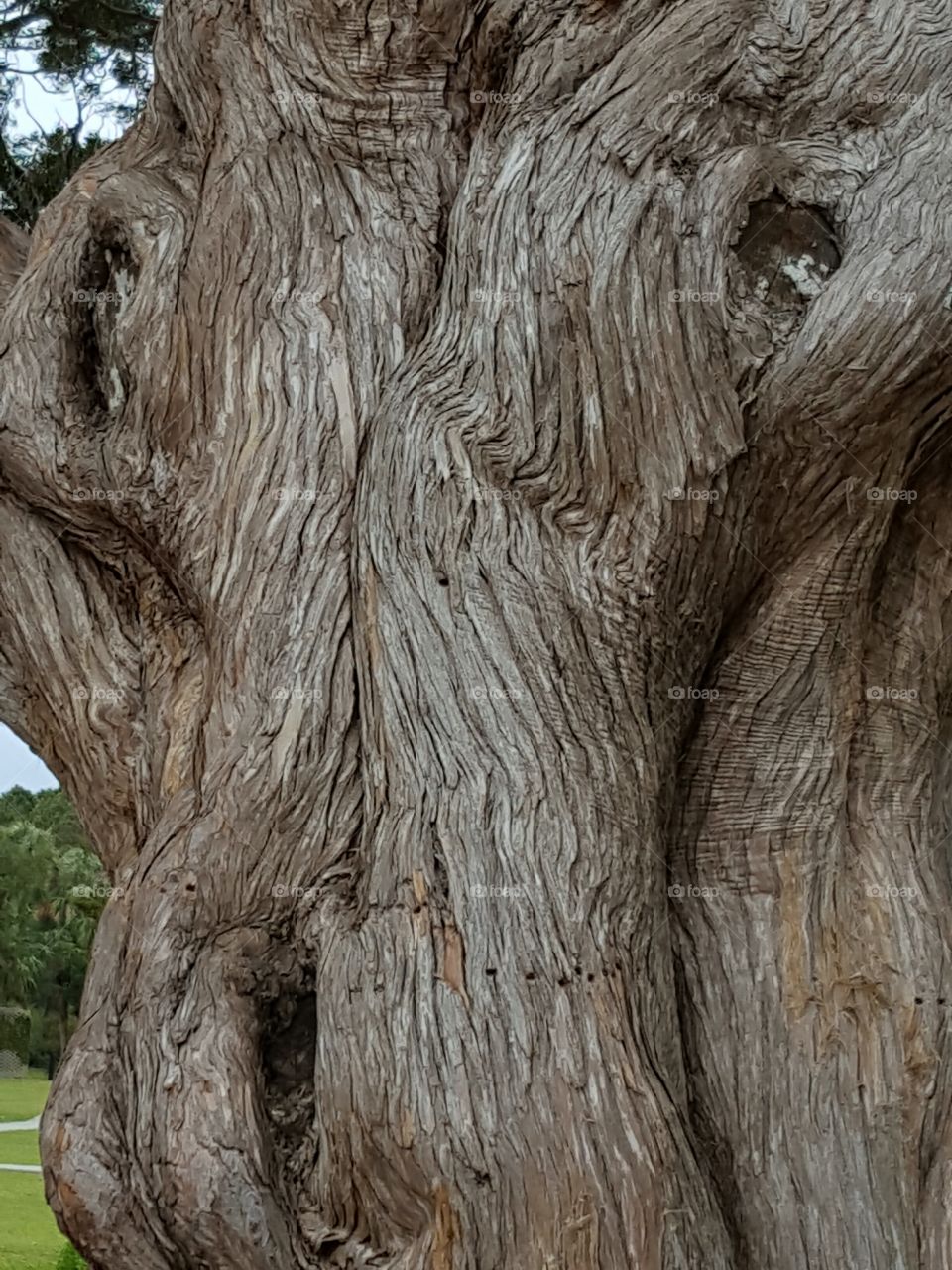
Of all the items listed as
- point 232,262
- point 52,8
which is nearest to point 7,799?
point 52,8

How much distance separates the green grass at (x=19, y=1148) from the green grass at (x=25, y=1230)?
251 cm

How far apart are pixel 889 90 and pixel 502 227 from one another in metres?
1.27

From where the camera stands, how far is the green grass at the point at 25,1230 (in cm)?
1009

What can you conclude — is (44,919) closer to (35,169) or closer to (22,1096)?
(22,1096)

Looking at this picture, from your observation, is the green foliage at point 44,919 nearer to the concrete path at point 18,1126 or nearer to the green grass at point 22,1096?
the green grass at point 22,1096

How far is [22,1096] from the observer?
28.9 m

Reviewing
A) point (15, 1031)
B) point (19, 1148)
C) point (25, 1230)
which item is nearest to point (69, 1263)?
point (25, 1230)

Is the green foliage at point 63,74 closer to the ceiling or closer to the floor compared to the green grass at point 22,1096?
closer to the ceiling

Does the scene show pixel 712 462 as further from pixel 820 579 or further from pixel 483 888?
pixel 483 888

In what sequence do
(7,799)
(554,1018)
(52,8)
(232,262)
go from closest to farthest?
1. (554,1018)
2. (232,262)
3. (52,8)
4. (7,799)

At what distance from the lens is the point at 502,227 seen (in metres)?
4.03

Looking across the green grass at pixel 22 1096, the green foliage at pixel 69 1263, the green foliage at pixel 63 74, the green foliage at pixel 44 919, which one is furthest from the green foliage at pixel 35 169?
the green foliage at pixel 44 919

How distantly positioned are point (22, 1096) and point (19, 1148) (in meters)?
9.92

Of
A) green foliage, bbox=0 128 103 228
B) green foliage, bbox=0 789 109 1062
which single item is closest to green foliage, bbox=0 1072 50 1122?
green foliage, bbox=0 789 109 1062
